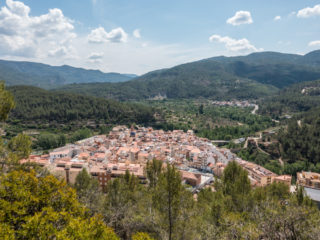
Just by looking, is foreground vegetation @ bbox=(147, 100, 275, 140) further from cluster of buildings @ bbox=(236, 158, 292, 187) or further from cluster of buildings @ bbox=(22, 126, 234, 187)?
cluster of buildings @ bbox=(236, 158, 292, 187)

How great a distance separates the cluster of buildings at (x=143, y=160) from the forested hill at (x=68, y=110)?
989 inches

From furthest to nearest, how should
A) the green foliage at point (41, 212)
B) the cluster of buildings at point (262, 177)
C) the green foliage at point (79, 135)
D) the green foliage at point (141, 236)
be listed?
the green foliage at point (79, 135) < the cluster of buildings at point (262, 177) < the green foliage at point (141, 236) < the green foliage at point (41, 212)

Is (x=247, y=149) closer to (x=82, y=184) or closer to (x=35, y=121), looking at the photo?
(x=82, y=184)

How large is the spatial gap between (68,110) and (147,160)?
55.9m

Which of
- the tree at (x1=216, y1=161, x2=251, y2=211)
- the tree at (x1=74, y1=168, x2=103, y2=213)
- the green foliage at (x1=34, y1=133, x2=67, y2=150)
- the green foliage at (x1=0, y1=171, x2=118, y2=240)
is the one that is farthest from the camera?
the green foliage at (x1=34, y1=133, x2=67, y2=150)

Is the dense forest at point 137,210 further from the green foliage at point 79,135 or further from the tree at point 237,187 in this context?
the green foliage at point 79,135

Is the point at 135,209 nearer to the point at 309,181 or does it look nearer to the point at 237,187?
the point at 237,187

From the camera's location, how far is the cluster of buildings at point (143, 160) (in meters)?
28.7

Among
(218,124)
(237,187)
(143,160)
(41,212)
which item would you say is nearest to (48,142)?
(143,160)

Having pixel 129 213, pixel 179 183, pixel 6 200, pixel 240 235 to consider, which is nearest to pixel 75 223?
pixel 6 200

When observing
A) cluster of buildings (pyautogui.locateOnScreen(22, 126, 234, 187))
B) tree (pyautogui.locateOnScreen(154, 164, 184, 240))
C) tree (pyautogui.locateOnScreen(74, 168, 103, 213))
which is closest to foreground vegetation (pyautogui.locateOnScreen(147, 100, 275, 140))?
cluster of buildings (pyautogui.locateOnScreen(22, 126, 234, 187))

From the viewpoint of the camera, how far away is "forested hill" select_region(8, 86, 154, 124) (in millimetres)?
73637

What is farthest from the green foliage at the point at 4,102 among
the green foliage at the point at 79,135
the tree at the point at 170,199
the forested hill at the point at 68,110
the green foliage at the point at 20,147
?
Result: the forested hill at the point at 68,110

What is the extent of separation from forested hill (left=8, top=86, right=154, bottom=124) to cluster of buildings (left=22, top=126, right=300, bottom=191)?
989 inches
